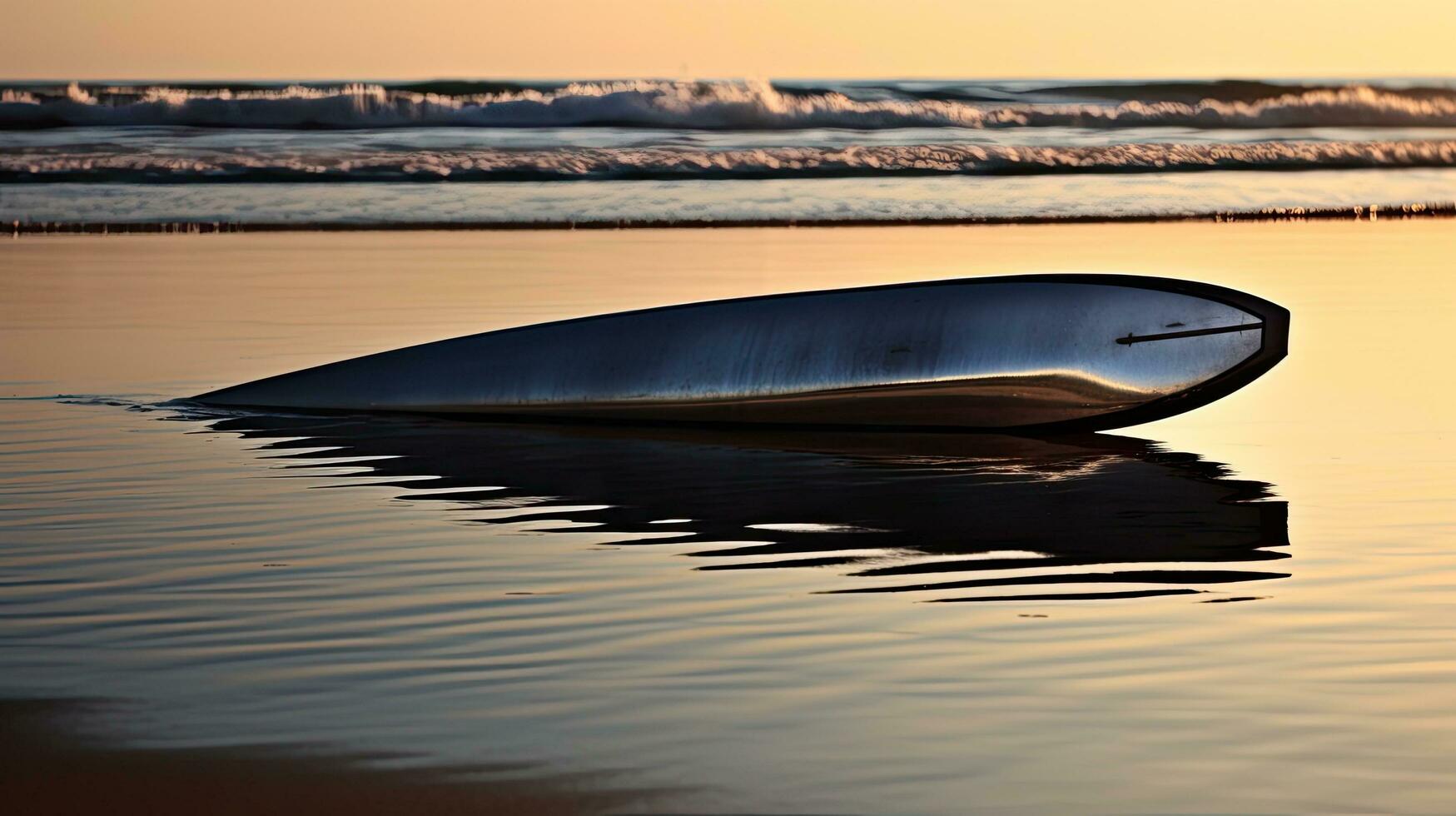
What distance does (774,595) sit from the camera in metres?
7.63

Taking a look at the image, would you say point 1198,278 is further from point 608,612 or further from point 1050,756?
point 1050,756

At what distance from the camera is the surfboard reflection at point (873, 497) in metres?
8.16

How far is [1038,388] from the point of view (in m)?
12.3

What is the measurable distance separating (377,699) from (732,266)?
17696 millimetres

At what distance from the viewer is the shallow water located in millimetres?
5543

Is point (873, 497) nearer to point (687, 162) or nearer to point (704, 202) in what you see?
point (704, 202)

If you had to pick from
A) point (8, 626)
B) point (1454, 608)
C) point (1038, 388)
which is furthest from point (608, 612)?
point (1038, 388)

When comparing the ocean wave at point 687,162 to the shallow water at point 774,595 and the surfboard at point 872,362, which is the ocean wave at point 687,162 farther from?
the surfboard at point 872,362

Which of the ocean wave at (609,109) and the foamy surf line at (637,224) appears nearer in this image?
the foamy surf line at (637,224)

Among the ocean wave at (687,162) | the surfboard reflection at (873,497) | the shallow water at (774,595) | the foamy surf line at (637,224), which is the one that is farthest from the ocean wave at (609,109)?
the surfboard reflection at (873,497)

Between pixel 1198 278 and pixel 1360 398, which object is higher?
pixel 1198 278

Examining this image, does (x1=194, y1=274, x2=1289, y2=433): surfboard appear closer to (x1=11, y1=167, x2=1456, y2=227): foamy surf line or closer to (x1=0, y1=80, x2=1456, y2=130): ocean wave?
(x1=11, y1=167, x2=1456, y2=227): foamy surf line

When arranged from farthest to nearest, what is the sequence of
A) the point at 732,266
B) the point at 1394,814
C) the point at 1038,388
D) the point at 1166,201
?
the point at 1166,201 → the point at 732,266 → the point at 1038,388 → the point at 1394,814

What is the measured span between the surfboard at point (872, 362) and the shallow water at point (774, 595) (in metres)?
0.37
